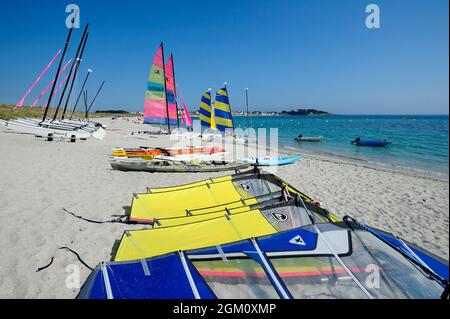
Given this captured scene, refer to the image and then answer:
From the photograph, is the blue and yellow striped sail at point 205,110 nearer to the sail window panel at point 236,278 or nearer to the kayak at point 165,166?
the kayak at point 165,166

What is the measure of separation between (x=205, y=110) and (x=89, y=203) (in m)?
21.4

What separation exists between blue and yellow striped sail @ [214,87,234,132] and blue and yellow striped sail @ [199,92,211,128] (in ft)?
12.9

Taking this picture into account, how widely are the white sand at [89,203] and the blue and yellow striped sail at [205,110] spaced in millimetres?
A: 14720

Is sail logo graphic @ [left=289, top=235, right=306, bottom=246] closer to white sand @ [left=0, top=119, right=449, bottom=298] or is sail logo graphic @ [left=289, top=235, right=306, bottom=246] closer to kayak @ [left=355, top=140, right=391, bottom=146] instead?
white sand @ [left=0, top=119, right=449, bottom=298]

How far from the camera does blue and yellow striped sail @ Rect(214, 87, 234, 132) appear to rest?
73.7ft

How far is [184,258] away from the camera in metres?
3.10

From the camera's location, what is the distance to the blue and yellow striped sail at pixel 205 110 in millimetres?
27016

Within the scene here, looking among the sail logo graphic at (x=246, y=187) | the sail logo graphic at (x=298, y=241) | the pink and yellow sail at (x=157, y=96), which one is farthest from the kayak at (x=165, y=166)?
the pink and yellow sail at (x=157, y=96)

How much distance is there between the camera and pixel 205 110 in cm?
2778

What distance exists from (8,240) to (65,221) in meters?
1.09

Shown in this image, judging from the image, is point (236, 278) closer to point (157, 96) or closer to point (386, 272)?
point (386, 272)
